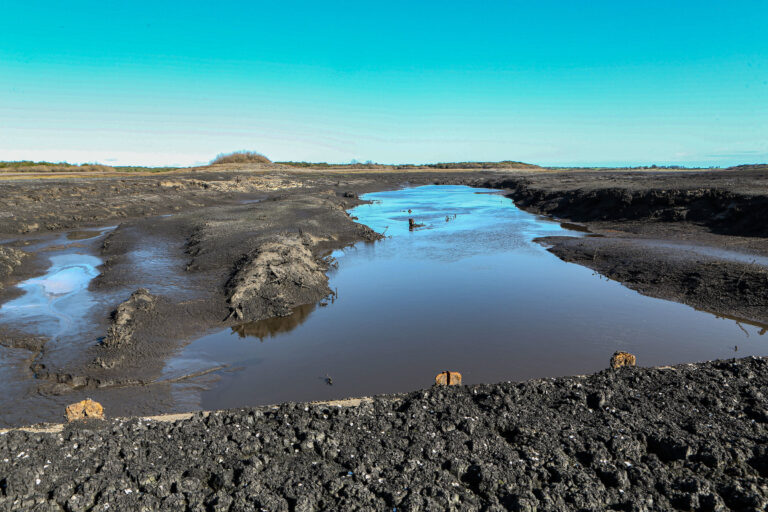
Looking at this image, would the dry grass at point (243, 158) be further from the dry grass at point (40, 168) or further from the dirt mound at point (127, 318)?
the dirt mound at point (127, 318)

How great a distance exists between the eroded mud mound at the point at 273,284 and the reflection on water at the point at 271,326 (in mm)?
178

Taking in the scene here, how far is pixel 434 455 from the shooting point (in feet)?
15.3

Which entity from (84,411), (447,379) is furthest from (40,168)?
(447,379)

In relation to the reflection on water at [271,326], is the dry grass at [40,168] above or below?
above

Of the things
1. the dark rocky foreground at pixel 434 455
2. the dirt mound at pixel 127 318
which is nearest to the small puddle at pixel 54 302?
the dirt mound at pixel 127 318

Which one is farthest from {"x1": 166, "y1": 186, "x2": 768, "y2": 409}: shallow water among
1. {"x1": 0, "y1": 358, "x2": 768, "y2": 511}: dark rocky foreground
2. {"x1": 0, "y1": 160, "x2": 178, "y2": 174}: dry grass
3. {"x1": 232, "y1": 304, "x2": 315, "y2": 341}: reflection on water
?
{"x1": 0, "y1": 160, "x2": 178, "y2": 174}: dry grass

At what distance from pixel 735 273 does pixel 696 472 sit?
33.9 feet

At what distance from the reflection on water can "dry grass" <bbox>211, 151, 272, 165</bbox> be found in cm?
8772

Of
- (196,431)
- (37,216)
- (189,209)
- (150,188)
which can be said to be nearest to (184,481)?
(196,431)

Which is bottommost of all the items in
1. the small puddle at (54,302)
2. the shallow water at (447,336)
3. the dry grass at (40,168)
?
the shallow water at (447,336)

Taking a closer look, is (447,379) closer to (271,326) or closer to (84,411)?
(84,411)

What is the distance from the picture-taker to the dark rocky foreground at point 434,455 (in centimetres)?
396

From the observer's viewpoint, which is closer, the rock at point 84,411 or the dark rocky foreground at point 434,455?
the dark rocky foreground at point 434,455

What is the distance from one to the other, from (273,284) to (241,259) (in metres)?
3.03
